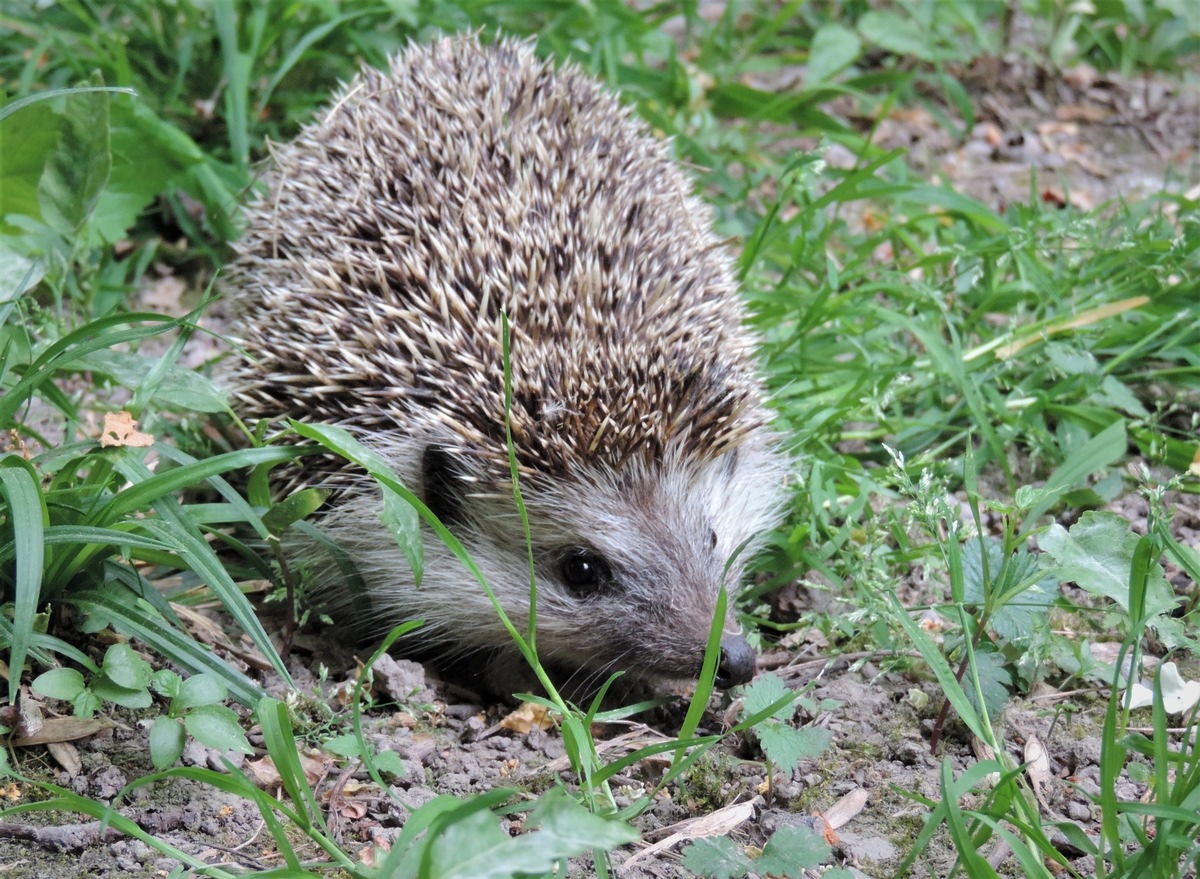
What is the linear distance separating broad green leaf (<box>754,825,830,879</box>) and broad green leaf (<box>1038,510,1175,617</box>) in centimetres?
73

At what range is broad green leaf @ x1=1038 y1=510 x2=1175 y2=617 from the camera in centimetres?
226

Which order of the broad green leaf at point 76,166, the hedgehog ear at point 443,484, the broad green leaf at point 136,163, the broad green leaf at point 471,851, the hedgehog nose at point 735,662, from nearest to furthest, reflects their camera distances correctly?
the broad green leaf at point 471,851, the hedgehog nose at point 735,662, the hedgehog ear at point 443,484, the broad green leaf at point 76,166, the broad green leaf at point 136,163

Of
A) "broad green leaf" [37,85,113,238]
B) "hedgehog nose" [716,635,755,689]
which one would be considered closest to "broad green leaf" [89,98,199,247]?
"broad green leaf" [37,85,113,238]

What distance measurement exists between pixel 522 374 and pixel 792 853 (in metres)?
1.25

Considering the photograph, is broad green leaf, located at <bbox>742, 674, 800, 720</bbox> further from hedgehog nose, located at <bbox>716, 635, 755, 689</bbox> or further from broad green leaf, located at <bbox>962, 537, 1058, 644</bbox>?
broad green leaf, located at <bbox>962, 537, 1058, 644</bbox>

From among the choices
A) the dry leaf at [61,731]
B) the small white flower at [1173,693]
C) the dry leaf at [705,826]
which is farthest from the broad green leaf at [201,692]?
the small white flower at [1173,693]

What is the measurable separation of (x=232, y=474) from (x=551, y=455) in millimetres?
912

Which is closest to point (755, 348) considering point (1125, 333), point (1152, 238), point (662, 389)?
point (662, 389)

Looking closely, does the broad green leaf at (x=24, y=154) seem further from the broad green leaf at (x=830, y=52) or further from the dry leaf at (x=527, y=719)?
the broad green leaf at (x=830, y=52)

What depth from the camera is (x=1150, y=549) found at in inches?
81.0

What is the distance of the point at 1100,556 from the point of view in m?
2.33

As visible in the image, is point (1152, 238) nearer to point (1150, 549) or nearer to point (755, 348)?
point (755, 348)

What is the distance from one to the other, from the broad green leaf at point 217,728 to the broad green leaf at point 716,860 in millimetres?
829

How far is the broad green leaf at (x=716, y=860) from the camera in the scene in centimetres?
193
